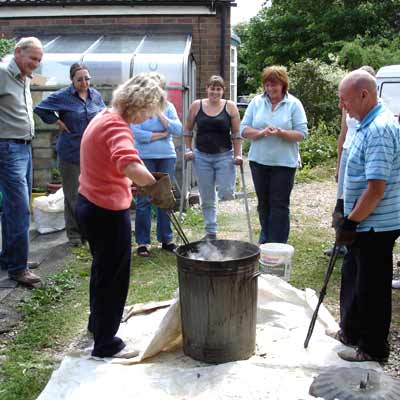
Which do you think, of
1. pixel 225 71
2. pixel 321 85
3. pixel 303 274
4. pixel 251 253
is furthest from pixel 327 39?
pixel 251 253

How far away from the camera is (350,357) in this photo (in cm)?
361

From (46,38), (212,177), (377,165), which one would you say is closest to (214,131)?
(212,177)

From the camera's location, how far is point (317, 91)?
14078mm

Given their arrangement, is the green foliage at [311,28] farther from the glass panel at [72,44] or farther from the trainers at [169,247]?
the trainers at [169,247]

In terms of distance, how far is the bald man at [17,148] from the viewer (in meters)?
4.80

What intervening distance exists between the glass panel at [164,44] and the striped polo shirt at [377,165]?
6.22m

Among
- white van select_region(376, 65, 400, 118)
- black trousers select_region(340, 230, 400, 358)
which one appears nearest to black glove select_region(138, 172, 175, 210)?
black trousers select_region(340, 230, 400, 358)

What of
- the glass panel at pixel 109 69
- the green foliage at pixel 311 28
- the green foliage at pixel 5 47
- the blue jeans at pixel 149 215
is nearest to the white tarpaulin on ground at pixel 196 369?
the blue jeans at pixel 149 215

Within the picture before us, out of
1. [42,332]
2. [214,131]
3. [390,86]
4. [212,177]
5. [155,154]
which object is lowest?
[42,332]

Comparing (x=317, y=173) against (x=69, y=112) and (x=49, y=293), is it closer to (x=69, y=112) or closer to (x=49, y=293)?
(x=69, y=112)

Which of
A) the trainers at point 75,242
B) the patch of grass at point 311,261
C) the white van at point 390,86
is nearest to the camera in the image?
the patch of grass at point 311,261

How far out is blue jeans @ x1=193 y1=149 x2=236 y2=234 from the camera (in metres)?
6.06

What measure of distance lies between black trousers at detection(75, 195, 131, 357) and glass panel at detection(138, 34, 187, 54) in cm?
612

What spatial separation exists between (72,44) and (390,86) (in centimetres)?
529
